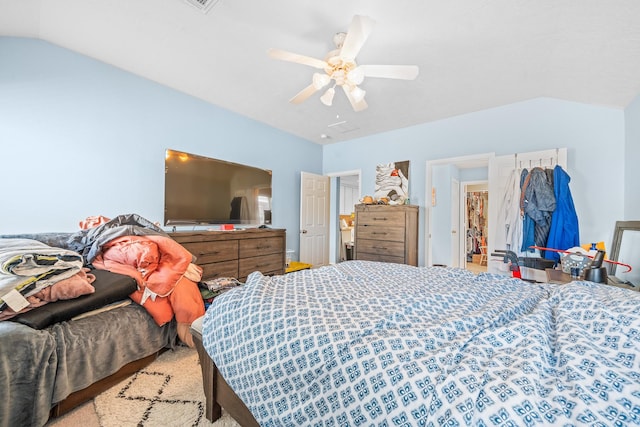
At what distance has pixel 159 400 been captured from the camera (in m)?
1.35

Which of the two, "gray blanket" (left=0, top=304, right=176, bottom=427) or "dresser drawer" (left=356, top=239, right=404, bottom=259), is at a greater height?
"dresser drawer" (left=356, top=239, right=404, bottom=259)

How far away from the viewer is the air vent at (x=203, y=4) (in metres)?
1.75

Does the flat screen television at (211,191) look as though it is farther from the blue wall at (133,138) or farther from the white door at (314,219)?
the white door at (314,219)

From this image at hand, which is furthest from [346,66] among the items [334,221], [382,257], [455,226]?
[455,226]

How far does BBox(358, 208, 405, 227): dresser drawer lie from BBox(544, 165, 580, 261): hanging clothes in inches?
63.8

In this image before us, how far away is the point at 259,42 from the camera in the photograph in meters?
2.14

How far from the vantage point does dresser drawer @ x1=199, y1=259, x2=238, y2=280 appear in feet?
9.00

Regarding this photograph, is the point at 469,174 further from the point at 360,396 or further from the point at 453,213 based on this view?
the point at 360,396

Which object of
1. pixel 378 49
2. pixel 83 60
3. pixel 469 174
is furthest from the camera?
pixel 469 174

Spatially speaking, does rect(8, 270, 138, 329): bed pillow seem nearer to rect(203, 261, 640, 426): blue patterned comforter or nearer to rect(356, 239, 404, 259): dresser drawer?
rect(203, 261, 640, 426): blue patterned comforter

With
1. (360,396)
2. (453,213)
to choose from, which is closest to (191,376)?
(360,396)

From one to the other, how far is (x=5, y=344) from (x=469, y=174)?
20.9ft

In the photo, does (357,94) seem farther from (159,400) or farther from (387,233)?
(159,400)

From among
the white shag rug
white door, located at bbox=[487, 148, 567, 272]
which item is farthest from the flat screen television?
white door, located at bbox=[487, 148, 567, 272]
